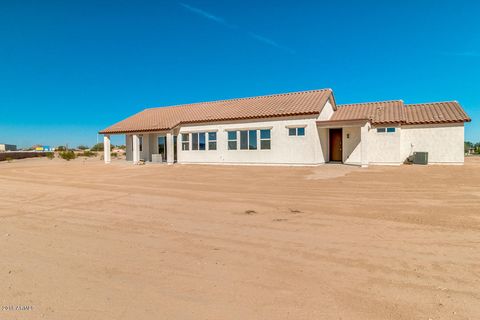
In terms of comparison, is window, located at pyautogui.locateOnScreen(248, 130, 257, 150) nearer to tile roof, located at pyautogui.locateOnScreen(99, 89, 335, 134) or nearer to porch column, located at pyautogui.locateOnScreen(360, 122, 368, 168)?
tile roof, located at pyautogui.locateOnScreen(99, 89, 335, 134)

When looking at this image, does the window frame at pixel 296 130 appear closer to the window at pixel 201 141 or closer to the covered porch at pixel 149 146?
the window at pixel 201 141

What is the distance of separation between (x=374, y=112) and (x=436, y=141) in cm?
423

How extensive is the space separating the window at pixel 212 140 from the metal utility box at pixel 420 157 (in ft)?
44.5

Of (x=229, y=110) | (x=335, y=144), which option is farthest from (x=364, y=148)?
(x=229, y=110)

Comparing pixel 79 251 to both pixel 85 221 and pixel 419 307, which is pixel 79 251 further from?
pixel 419 307

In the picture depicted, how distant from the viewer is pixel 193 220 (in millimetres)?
5484

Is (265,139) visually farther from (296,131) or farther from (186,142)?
(186,142)

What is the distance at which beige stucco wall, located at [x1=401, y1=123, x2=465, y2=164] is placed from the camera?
1697 cm

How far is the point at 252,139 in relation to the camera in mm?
18797

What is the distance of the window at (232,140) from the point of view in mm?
19375

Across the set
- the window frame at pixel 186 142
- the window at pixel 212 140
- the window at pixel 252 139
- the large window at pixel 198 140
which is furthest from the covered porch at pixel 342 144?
the window frame at pixel 186 142

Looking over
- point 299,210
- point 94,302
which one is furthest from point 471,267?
point 94,302

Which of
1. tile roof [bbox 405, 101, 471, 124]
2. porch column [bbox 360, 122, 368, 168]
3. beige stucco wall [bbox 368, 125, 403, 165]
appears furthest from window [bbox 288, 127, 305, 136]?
tile roof [bbox 405, 101, 471, 124]

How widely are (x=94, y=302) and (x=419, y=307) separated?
3.11 metres
